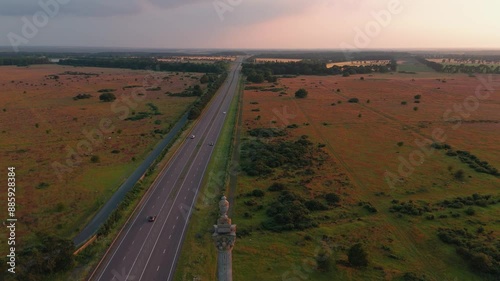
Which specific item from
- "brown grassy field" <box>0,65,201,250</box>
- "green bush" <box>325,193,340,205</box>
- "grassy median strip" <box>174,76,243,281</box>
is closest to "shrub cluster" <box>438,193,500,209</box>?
"green bush" <box>325,193,340,205</box>

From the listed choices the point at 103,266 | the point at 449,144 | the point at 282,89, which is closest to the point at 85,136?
the point at 103,266

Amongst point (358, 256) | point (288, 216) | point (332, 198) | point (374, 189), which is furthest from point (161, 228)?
point (374, 189)

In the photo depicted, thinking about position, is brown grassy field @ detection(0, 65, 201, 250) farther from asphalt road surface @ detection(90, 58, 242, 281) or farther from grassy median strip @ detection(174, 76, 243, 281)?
grassy median strip @ detection(174, 76, 243, 281)

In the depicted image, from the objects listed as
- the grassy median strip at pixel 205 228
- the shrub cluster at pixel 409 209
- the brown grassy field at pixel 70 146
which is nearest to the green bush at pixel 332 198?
the shrub cluster at pixel 409 209

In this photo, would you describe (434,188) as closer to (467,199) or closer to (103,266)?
(467,199)

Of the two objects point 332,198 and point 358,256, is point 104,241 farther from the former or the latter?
point 332,198

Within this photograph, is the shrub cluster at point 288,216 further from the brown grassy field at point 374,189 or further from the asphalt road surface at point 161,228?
the asphalt road surface at point 161,228
